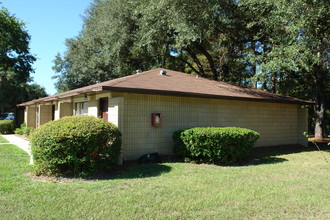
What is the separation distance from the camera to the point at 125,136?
9078mm

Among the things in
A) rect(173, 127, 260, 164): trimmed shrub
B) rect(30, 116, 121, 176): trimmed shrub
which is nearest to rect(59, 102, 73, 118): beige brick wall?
rect(30, 116, 121, 176): trimmed shrub

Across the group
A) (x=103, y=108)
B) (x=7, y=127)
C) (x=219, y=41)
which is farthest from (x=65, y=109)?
(x=219, y=41)

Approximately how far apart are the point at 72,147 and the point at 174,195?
9.68 feet

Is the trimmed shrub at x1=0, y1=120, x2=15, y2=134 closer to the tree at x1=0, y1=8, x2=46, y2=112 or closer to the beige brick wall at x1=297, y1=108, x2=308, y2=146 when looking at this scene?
the tree at x1=0, y1=8, x2=46, y2=112

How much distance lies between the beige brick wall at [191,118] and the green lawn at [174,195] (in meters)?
1.73

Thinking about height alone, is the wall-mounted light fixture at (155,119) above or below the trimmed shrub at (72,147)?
above

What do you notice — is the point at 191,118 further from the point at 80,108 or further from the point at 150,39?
the point at 150,39

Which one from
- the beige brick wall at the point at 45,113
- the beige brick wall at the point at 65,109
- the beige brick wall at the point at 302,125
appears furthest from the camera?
the beige brick wall at the point at 45,113

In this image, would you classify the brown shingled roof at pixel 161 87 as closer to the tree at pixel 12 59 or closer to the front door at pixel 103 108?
the front door at pixel 103 108

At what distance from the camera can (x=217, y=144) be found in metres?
8.73

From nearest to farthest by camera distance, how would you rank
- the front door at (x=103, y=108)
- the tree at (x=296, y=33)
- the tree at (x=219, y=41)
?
the front door at (x=103, y=108), the tree at (x=296, y=33), the tree at (x=219, y=41)

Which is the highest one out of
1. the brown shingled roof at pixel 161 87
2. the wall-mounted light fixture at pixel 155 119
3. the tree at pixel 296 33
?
the tree at pixel 296 33

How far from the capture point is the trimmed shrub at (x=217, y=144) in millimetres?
8734

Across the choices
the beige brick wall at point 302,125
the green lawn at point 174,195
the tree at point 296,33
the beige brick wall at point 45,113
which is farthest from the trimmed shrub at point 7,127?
the beige brick wall at point 302,125
